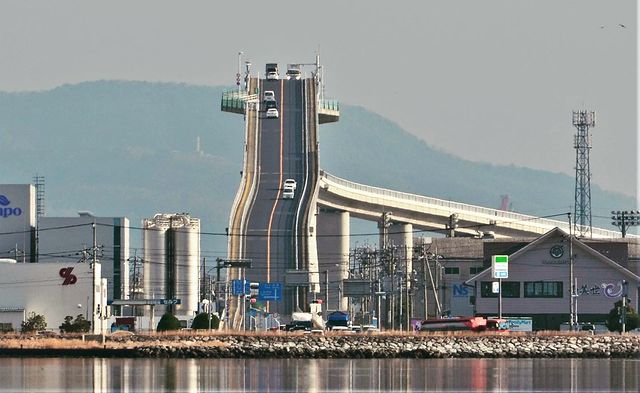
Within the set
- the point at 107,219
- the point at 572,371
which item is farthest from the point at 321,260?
the point at 572,371

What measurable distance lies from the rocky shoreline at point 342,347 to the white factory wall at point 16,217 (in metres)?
48.0

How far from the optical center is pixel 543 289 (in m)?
118

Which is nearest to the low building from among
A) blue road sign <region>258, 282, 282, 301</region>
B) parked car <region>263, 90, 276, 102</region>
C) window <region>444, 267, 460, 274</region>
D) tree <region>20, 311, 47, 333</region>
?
blue road sign <region>258, 282, 282, 301</region>

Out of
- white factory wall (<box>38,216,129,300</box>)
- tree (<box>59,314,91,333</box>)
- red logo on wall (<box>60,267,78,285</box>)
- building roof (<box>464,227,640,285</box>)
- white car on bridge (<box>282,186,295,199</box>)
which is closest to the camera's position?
tree (<box>59,314,91,333</box>)

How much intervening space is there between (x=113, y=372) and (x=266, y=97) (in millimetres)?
91866

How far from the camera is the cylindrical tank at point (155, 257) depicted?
5950 inches

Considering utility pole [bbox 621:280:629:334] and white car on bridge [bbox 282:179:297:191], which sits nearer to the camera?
utility pole [bbox 621:280:629:334]

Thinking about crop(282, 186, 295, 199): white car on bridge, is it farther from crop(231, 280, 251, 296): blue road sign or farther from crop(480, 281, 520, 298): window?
crop(480, 281, 520, 298): window

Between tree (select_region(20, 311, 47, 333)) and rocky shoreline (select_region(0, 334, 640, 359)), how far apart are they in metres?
12.8

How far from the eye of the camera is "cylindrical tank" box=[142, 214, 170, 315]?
15112cm

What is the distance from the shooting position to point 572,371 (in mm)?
68562

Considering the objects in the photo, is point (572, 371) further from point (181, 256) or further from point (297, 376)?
point (181, 256)

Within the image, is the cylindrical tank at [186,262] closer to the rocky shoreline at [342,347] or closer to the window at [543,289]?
the window at [543,289]

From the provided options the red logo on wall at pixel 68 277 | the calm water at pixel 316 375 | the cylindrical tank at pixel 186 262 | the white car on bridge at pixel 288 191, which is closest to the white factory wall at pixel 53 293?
the red logo on wall at pixel 68 277
